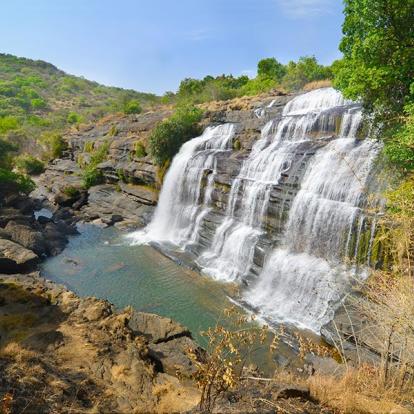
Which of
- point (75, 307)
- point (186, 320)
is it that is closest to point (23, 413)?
point (75, 307)

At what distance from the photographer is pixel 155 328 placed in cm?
1098

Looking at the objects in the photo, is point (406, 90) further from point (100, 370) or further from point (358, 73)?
point (100, 370)

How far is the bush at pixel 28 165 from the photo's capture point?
45.2 m

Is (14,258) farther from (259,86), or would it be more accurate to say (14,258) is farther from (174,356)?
(259,86)

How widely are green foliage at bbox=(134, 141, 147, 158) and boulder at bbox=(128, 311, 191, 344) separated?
22.2 m

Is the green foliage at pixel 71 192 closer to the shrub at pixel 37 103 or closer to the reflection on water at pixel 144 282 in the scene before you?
the reflection on water at pixel 144 282

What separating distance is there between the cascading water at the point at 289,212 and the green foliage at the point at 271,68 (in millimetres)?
31819

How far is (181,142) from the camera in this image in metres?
29.1

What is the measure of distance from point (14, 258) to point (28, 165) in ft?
105

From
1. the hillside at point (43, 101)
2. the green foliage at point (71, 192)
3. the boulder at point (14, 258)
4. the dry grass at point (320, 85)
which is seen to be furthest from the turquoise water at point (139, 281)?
the hillside at point (43, 101)

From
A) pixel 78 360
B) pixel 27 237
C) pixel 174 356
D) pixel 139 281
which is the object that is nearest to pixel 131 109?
pixel 27 237

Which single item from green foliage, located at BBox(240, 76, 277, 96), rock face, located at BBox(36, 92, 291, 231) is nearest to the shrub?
rock face, located at BBox(36, 92, 291, 231)

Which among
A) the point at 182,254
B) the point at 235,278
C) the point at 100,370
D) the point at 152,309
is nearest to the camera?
the point at 100,370

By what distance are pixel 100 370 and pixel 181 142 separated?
75.4 ft
